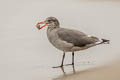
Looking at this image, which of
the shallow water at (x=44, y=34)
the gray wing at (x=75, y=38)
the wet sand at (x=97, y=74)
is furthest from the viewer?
the shallow water at (x=44, y=34)

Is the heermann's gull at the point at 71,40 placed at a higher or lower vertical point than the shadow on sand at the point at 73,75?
higher

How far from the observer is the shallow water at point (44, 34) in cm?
666

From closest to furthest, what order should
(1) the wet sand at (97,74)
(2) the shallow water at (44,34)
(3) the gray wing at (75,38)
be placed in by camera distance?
(1) the wet sand at (97,74), (3) the gray wing at (75,38), (2) the shallow water at (44,34)

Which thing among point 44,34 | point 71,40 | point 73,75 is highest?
point 71,40

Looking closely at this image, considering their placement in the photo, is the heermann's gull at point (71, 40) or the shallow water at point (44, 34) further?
the shallow water at point (44, 34)

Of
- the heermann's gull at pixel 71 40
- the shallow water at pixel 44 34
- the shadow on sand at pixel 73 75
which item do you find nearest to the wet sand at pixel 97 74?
the shadow on sand at pixel 73 75

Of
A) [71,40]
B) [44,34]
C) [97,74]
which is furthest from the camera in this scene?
[44,34]

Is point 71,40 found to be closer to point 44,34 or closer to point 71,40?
point 71,40

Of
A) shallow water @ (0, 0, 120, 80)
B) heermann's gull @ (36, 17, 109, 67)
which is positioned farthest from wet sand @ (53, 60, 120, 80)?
heermann's gull @ (36, 17, 109, 67)

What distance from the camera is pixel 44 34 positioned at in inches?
353

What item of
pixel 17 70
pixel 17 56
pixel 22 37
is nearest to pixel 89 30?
pixel 22 37

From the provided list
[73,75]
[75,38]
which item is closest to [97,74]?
[73,75]

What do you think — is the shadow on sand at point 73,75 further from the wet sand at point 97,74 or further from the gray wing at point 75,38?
the gray wing at point 75,38

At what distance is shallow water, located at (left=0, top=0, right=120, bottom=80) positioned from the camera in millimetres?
6660
